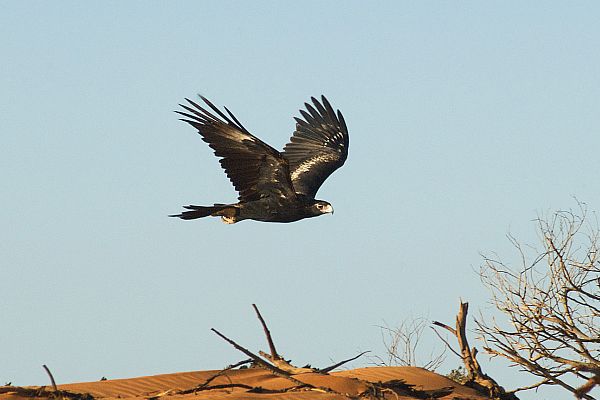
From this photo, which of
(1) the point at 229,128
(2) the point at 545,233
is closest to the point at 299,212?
(1) the point at 229,128

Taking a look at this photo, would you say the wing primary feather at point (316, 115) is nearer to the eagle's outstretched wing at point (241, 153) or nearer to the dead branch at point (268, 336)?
the eagle's outstretched wing at point (241, 153)

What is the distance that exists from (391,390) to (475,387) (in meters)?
2.12

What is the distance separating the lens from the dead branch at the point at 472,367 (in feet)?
30.5

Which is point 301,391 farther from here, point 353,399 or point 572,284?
point 572,284

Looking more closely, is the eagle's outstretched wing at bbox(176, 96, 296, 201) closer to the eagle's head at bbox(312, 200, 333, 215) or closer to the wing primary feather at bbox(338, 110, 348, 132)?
the eagle's head at bbox(312, 200, 333, 215)

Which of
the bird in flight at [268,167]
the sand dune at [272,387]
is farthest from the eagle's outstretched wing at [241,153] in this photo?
the sand dune at [272,387]

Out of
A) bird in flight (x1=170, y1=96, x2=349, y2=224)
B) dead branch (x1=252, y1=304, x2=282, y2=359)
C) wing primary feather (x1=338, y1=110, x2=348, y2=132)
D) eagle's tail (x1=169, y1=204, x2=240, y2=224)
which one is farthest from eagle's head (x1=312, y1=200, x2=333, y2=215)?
dead branch (x1=252, y1=304, x2=282, y2=359)

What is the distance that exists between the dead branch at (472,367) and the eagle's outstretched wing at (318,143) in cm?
398

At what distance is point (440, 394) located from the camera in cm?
831

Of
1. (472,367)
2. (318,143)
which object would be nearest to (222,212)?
(318,143)

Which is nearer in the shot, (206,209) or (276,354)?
(276,354)

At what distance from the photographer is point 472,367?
9.69 meters

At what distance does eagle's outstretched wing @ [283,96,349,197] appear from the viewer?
13.5 meters

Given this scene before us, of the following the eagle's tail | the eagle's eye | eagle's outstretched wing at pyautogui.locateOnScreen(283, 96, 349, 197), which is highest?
eagle's outstretched wing at pyautogui.locateOnScreen(283, 96, 349, 197)
